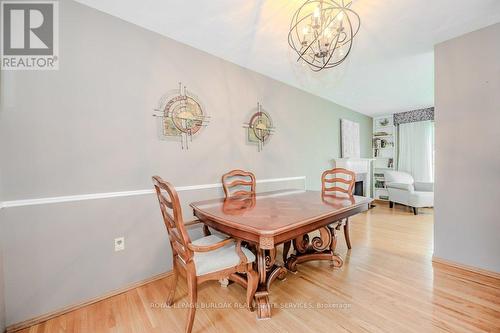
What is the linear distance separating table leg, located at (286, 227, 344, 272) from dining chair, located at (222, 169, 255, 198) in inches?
31.4

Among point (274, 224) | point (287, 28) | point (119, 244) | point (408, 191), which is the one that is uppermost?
point (287, 28)

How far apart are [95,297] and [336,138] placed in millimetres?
4536

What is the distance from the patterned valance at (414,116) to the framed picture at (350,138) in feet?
4.03

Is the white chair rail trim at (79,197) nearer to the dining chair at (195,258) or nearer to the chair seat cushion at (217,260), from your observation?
the dining chair at (195,258)

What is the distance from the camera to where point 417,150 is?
4.99 metres

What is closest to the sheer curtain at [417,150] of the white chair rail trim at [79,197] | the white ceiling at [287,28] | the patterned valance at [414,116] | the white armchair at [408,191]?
the patterned valance at [414,116]

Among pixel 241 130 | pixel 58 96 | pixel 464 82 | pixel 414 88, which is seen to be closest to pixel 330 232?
pixel 241 130

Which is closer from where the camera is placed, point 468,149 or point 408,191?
point 468,149

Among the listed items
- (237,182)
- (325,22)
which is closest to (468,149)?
(325,22)

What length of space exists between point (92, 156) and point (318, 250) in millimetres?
2314

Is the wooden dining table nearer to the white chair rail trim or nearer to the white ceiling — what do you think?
the white chair rail trim

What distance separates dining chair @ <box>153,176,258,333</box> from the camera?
119 cm

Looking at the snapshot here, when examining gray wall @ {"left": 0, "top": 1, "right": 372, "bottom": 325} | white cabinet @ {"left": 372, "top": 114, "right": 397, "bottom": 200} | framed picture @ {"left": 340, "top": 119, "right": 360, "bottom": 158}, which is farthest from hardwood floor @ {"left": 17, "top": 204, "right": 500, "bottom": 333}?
white cabinet @ {"left": 372, "top": 114, "right": 397, "bottom": 200}

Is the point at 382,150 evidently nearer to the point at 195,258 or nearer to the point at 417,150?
the point at 417,150
